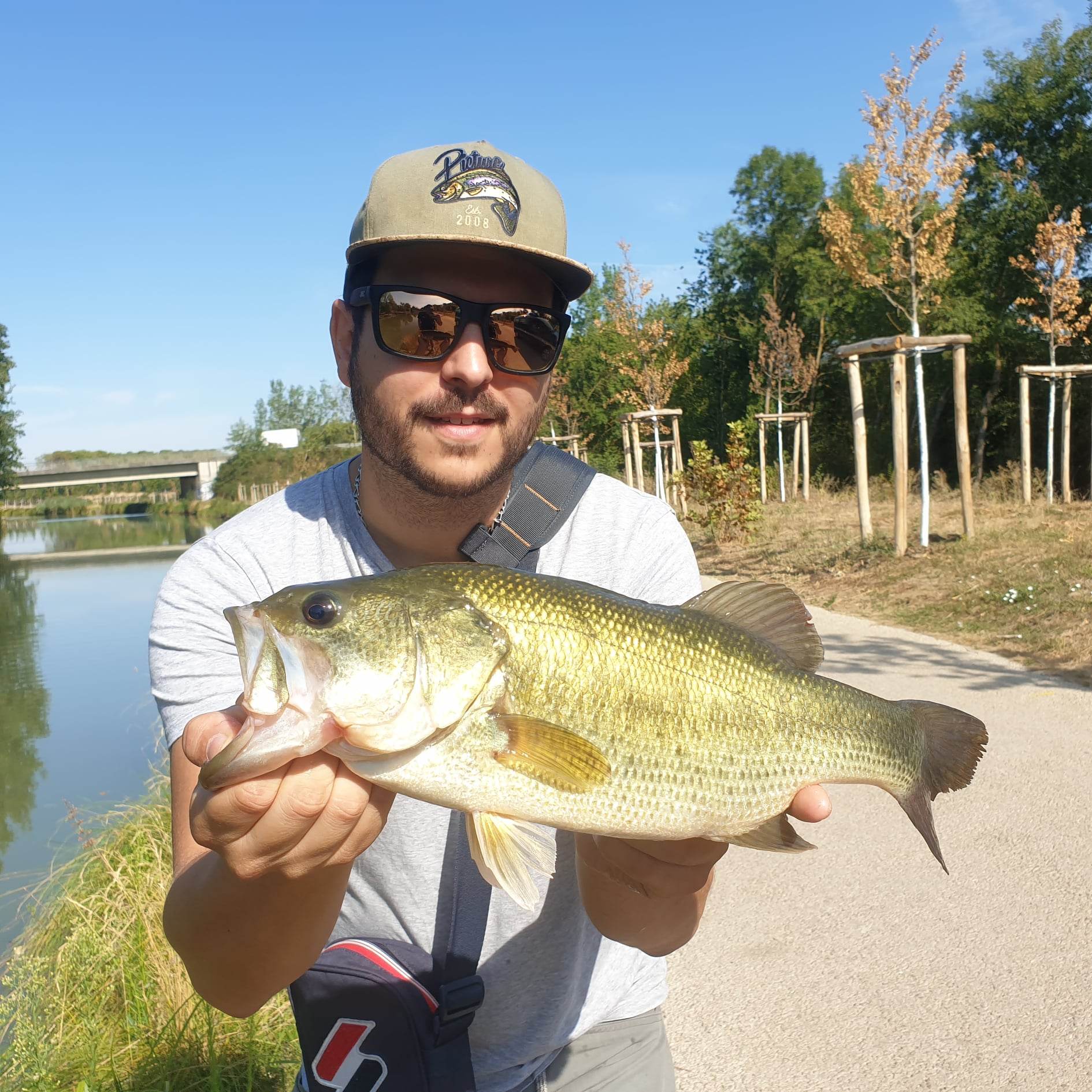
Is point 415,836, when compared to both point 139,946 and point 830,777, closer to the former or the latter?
point 830,777

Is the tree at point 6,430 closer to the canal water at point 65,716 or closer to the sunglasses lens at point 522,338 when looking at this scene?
the canal water at point 65,716

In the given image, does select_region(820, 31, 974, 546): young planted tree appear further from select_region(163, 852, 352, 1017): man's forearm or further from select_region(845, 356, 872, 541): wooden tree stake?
select_region(163, 852, 352, 1017): man's forearm

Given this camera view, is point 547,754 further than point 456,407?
No

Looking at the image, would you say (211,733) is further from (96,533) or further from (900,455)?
(96,533)

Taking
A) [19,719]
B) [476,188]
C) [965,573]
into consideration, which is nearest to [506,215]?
[476,188]

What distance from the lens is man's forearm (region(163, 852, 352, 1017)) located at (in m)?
1.81

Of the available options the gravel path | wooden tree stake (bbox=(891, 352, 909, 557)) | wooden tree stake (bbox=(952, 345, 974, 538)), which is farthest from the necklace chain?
wooden tree stake (bbox=(952, 345, 974, 538))

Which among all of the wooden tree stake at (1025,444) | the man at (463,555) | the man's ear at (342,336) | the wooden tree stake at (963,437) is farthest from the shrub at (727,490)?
the man at (463,555)

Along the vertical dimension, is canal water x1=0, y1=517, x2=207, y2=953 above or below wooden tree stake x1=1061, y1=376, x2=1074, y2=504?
below

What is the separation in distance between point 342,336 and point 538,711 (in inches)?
58.2

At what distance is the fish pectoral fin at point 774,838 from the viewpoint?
201 cm

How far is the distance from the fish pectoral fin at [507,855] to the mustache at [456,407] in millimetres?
1072

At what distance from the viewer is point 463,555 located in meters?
2.59

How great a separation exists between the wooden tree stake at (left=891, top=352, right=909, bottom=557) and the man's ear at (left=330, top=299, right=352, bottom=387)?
1148 cm
